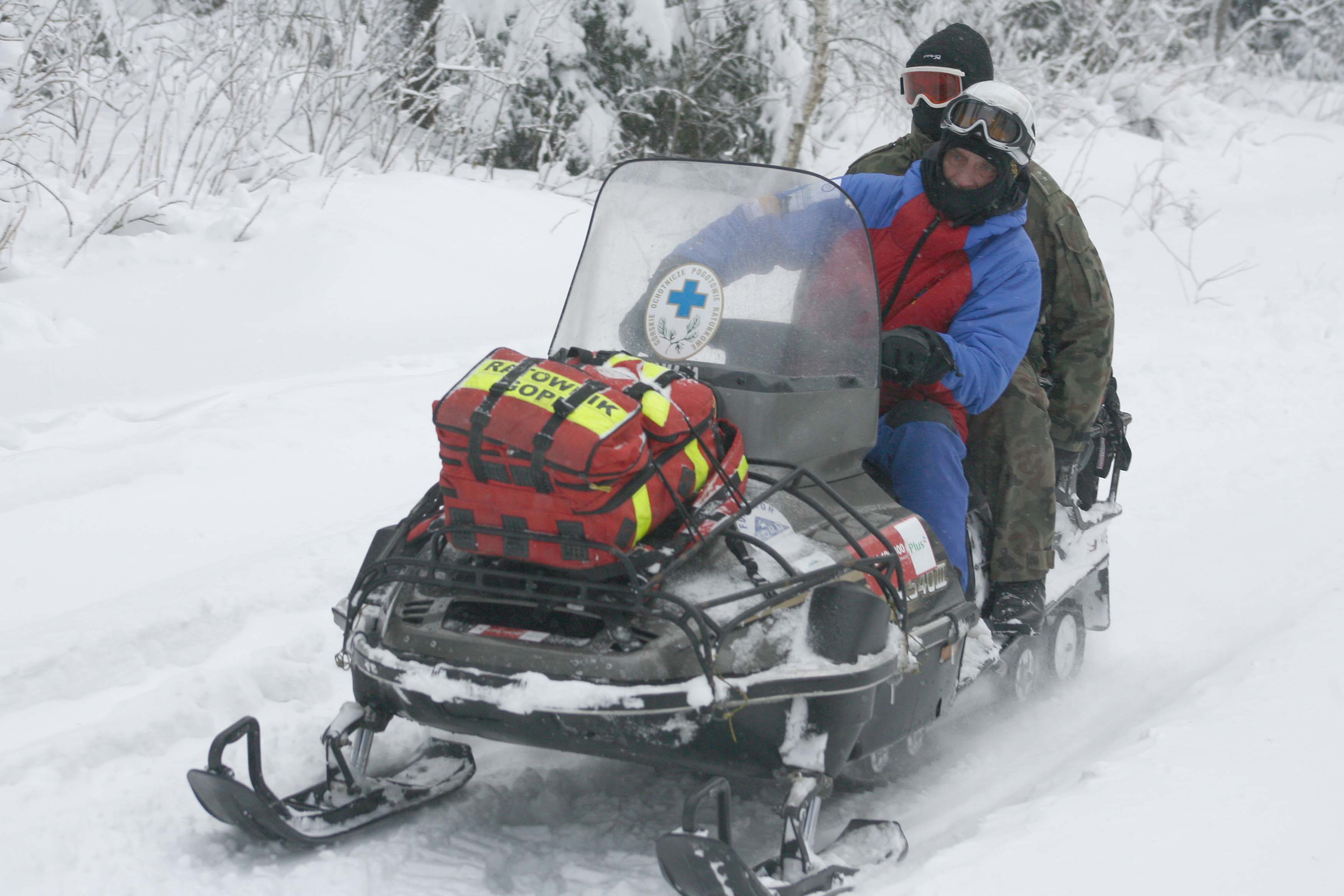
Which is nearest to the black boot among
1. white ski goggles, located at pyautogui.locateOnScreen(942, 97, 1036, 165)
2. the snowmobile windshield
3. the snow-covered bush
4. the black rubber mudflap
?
→ the snowmobile windshield

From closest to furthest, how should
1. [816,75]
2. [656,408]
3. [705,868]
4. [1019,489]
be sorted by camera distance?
[705,868]
[656,408]
[1019,489]
[816,75]

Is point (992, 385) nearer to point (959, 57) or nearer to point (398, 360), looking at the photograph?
point (959, 57)

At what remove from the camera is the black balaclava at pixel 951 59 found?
4.24 metres

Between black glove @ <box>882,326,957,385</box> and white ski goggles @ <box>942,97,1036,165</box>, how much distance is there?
1.86 feet

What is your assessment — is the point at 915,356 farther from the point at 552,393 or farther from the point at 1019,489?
the point at 552,393

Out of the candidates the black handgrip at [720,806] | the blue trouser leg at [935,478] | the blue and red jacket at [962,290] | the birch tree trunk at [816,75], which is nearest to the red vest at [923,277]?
the blue and red jacket at [962,290]

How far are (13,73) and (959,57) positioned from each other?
4.82 meters

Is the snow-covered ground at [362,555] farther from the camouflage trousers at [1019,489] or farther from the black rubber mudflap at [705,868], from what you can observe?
the camouflage trousers at [1019,489]

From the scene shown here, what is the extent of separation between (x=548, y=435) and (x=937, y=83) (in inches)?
103

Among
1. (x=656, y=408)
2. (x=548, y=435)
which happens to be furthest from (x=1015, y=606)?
(x=548, y=435)

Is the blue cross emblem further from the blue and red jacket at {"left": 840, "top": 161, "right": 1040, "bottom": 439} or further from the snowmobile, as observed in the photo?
the blue and red jacket at {"left": 840, "top": 161, "right": 1040, "bottom": 439}

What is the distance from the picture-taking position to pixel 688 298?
9.71 ft

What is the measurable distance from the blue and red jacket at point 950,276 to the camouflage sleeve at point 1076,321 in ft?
2.04

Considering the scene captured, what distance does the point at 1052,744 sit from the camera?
366 centimetres
